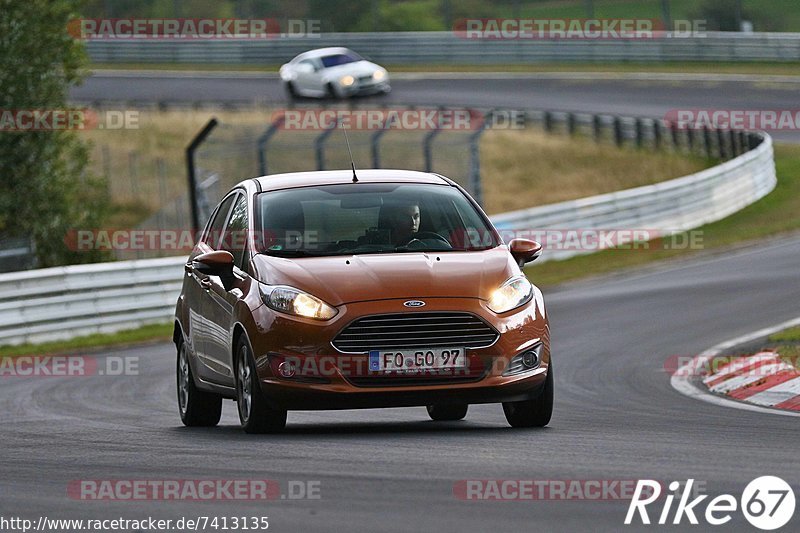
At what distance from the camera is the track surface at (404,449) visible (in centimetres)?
648

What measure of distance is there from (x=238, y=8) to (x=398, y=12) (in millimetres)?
6280

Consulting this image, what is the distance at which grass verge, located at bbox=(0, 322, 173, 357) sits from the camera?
1944 centimetres

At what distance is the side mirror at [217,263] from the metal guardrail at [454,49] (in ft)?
142

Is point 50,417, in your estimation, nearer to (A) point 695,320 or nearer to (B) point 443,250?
(B) point 443,250

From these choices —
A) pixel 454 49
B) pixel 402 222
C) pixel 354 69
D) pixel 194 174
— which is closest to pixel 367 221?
pixel 402 222

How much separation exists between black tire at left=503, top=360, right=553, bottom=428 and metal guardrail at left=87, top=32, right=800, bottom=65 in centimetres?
4305

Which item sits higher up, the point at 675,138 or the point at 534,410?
the point at 534,410

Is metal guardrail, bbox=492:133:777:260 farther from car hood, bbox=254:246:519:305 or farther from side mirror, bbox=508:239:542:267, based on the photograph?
car hood, bbox=254:246:519:305

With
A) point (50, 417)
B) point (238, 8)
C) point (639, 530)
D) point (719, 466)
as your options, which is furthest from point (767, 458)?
point (238, 8)

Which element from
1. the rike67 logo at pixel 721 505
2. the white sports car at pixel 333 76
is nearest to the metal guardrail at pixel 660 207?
the rike67 logo at pixel 721 505

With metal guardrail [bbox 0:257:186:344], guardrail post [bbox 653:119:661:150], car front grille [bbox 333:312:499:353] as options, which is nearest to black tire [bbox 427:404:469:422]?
car front grille [bbox 333:312:499:353]

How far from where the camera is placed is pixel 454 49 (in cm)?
5659

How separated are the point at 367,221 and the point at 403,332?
115 cm

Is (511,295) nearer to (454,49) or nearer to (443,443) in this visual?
(443,443)
